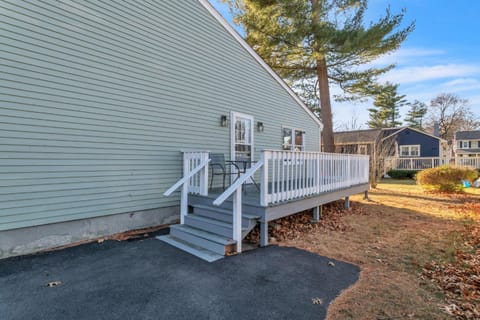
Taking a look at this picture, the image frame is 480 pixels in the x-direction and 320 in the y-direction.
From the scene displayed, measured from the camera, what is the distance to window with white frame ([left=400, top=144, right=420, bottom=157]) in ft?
72.4

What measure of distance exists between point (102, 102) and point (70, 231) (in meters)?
2.33

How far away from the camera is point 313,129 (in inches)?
400

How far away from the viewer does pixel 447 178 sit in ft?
33.4

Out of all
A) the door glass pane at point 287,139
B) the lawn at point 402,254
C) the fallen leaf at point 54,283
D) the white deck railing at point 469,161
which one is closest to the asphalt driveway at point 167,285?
the fallen leaf at point 54,283

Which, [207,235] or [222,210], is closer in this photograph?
[207,235]

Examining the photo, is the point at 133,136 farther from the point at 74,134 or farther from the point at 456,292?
the point at 456,292

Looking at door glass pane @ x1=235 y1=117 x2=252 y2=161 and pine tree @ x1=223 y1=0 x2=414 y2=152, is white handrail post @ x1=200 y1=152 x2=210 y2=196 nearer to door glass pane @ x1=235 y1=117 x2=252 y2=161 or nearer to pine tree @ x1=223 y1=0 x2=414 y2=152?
door glass pane @ x1=235 y1=117 x2=252 y2=161

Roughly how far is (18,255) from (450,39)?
20.0 m

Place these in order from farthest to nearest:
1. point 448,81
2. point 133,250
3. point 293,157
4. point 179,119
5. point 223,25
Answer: point 448,81, point 223,25, point 179,119, point 293,157, point 133,250

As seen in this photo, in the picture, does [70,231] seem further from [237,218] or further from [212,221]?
[237,218]

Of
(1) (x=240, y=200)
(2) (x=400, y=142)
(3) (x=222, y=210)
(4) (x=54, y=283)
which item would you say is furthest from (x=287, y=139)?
(2) (x=400, y=142)

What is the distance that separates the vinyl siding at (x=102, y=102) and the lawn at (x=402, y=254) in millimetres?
3136

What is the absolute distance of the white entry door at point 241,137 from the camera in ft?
22.2

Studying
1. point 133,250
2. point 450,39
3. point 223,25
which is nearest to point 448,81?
point 450,39
